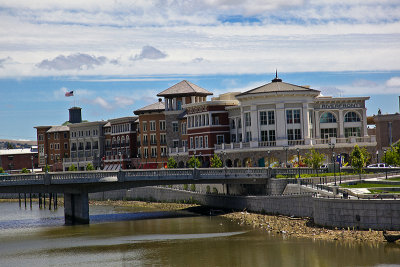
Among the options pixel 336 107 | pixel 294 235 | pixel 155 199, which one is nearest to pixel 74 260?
pixel 294 235

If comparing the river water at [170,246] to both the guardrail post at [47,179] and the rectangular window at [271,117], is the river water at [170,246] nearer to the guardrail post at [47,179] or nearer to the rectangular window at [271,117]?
the guardrail post at [47,179]

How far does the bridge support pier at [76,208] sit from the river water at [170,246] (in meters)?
1.78

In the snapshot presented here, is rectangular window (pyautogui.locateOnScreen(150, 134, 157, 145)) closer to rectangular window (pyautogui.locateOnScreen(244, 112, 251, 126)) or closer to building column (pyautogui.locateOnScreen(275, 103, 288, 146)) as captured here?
rectangular window (pyautogui.locateOnScreen(244, 112, 251, 126))

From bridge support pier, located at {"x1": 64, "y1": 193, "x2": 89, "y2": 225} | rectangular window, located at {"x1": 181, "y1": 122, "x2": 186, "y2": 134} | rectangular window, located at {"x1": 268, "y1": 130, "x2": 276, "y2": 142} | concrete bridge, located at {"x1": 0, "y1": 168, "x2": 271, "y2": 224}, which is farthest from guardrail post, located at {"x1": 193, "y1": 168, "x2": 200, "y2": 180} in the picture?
rectangular window, located at {"x1": 181, "y1": 122, "x2": 186, "y2": 134}

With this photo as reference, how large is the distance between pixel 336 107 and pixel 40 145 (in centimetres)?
9461

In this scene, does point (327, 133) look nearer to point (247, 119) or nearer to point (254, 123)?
point (254, 123)

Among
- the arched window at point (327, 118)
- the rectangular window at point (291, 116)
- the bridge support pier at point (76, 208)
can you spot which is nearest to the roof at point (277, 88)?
the rectangular window at point (291, 116)

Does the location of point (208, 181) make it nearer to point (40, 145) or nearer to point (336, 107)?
point (336, 107)

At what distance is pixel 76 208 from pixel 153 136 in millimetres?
54133

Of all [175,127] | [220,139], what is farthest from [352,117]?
[175,127]

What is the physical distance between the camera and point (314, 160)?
317ft

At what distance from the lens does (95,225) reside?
86750 millimetres

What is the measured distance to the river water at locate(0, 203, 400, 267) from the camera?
192 feet

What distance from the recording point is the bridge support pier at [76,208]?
8981 centimetres
